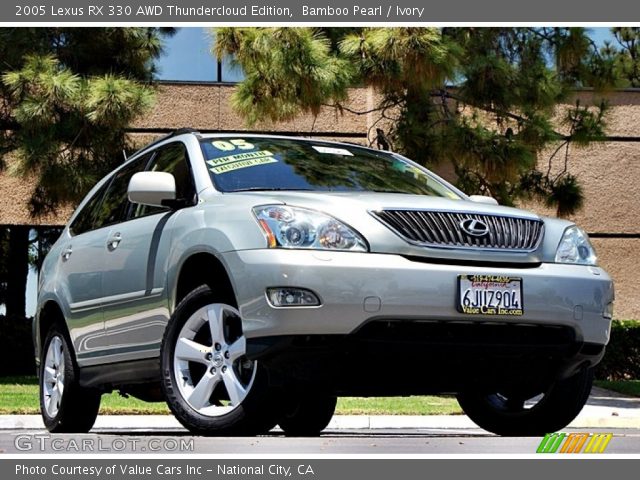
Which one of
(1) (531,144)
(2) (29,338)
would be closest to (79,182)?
A: (2) (29,338)

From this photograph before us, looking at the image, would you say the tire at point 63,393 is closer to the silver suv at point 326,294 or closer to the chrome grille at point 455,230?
the silver suv at point 326,294

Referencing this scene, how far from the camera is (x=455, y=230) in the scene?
20.7ft

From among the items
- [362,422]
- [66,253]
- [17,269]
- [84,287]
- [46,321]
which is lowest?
[362,422]

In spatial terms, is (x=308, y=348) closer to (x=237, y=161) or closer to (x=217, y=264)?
(x=217, y=264)

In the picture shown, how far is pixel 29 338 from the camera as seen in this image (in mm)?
20422

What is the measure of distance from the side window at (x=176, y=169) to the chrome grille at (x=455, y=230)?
137 centimetres

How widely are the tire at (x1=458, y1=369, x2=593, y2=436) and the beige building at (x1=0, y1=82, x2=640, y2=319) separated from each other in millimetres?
14308

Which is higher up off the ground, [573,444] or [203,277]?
[203,277]

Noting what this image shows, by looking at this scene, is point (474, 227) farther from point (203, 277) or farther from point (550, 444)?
point (203, 277)

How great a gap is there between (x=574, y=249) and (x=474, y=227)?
738 mm

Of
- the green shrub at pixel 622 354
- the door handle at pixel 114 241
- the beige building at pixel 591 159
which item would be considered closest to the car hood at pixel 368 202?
the door handle at pixel 114 241

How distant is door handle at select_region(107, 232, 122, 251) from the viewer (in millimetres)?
7645

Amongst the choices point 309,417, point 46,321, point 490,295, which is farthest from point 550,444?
point 46,321

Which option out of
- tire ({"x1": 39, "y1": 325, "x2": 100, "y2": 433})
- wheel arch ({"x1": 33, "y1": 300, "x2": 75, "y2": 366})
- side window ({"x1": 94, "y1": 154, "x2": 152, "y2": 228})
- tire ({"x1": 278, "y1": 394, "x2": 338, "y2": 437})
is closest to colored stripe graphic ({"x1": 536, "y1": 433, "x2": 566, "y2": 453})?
tire ({"x1": 278, "y1": 394, "x2": 338, "y2": 437})
